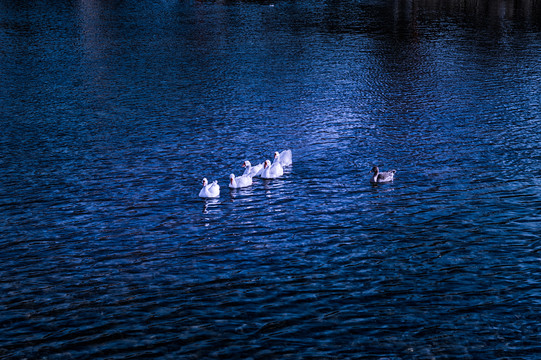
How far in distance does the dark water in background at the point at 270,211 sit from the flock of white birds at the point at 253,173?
1.65 feet

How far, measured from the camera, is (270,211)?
2897 centimetres

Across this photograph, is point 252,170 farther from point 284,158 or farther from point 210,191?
point 210,191

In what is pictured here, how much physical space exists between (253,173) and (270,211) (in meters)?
4.76

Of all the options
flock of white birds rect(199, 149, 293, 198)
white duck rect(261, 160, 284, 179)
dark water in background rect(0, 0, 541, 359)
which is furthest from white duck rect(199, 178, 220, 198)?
white duck rect(261, 160, 284, 179)

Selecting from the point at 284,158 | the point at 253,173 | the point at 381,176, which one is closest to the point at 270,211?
the point at 253,173

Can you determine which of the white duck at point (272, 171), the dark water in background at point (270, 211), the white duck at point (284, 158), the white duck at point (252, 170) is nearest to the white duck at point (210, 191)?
the dark water in background at point (270, 211)

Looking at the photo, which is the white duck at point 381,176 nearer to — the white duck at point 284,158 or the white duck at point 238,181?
the white duck at point 284,158

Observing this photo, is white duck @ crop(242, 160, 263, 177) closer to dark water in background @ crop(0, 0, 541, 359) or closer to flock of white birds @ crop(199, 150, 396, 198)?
flock of white birds @ crop(199, 150, 396, 198)

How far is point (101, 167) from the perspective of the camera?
115ft

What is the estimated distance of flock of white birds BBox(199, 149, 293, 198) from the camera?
101 feet

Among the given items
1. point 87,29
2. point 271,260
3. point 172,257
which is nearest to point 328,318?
point 271,260

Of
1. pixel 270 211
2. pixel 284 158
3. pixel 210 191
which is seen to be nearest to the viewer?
pixel 270 211

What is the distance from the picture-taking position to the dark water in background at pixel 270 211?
19906mm

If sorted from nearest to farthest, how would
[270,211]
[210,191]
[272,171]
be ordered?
[270,211]
[210,191]
[272,171]
